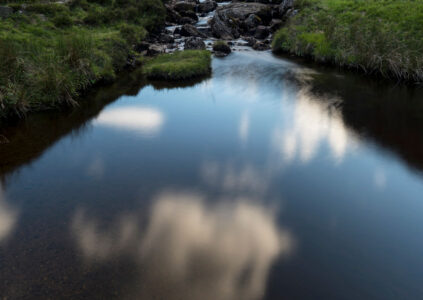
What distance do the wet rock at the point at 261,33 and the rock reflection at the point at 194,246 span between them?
1104 inches

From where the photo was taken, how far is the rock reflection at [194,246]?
20.9ft

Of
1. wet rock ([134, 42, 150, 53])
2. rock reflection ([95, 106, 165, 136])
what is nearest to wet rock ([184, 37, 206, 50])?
wet rock ([134, 42, 150, 53])

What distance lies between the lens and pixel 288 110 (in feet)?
53.6

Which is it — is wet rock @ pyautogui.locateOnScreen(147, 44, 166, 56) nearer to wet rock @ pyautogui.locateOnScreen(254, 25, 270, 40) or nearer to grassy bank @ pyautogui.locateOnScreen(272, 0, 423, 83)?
grassy bank @ pyautogui.locateOnScreen(272, 0, 423, 83)

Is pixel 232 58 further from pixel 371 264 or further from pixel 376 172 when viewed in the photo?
pixel 371 264

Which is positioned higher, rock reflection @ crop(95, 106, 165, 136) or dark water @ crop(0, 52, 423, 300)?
dark water @ crop(0, 52, 423, 300)

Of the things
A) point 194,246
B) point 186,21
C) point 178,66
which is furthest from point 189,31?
point 194,246

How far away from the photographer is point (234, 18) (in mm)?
35562

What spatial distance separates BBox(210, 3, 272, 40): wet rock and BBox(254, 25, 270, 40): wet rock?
174 cm

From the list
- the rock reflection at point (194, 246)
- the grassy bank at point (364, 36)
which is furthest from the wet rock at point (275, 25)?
the rock reflection at point (194, 246)

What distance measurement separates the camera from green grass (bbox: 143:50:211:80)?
67.5 ft

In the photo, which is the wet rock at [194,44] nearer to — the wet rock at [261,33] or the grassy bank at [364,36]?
the grassy bank at [364,36]

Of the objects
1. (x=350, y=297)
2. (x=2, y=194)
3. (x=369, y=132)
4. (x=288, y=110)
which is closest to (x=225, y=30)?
(x=288, y=110)

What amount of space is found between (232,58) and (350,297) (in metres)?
22.7
